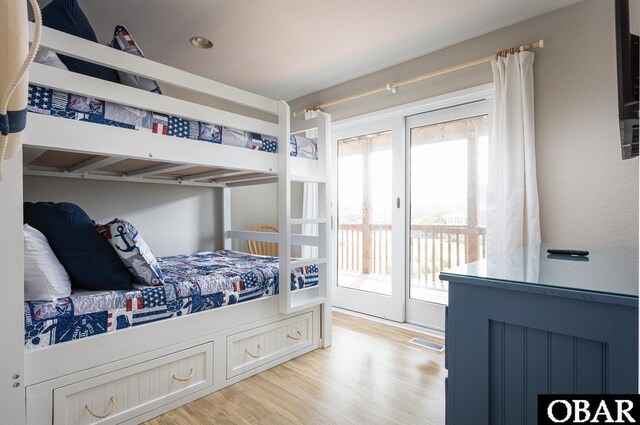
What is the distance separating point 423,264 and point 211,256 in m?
1.83

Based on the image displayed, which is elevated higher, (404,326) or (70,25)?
(70,25)

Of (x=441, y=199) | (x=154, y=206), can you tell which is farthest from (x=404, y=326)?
(x=154, y=206)

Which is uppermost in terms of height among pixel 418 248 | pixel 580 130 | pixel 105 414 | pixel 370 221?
pixel 580 130

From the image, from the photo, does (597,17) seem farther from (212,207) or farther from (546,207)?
(212,207)

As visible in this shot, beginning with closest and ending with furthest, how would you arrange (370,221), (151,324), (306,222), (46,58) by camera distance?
(46,58) → (151,324) → (306,222) → (370,221)

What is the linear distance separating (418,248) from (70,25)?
2.73 m

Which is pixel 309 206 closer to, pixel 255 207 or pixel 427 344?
pixel 255 207

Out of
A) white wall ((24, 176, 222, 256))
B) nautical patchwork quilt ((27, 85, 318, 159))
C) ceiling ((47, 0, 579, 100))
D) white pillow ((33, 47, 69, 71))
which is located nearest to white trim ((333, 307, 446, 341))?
white wall ((24, 176, 222, 256))

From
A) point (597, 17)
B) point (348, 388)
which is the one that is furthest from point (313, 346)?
point (597, 17)

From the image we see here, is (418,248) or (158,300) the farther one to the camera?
(418,248)

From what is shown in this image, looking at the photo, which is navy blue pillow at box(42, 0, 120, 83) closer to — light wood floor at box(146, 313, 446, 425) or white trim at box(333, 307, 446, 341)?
light wood floor at box(146, 313, 446, 425)

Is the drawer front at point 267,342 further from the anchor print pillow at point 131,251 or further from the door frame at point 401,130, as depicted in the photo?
the door frame at point 401,130

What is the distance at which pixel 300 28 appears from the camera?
2.47m

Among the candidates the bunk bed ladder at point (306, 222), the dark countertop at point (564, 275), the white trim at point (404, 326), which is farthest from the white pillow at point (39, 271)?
the white trim at point (404, 326)
